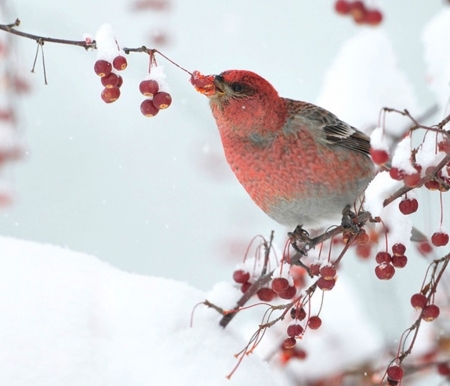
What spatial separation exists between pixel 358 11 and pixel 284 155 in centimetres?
98

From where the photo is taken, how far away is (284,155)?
270 centimetres

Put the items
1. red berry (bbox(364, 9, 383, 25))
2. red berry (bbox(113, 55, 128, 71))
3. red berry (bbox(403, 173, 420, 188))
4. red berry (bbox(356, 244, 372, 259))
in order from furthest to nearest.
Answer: red berry (bbox(364, 9, 383, 25))
red berry (bbox(356, 244, 372, 259))
red berry (bbox(113, 55, 128, 71))
red berry (bbox(403, 173, 420, 188))

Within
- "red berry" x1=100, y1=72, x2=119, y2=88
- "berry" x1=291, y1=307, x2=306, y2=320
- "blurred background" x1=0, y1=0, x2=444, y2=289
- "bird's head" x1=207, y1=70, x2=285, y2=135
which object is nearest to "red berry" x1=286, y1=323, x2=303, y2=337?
Answer: "berry" x1=291, y1=307, x2=306, y2=320

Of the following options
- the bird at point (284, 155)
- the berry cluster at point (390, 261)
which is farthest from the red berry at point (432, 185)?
the bird at point (284, 155)

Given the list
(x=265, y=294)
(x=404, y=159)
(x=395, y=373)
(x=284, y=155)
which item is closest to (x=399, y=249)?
(x=395, y=373)

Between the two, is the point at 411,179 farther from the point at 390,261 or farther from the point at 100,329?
the point at 100,329

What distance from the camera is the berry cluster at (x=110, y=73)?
1.76 m

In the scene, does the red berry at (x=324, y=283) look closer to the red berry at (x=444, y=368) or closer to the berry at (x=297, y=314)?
the berry at (x=297, y=314)

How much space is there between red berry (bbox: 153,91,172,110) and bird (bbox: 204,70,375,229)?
2.72ft

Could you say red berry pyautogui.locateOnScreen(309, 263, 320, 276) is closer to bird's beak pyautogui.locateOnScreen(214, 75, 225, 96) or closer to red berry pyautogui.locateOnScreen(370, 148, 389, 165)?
red berry pyautogui.locateOnScreen(370, 148, 389, 165)

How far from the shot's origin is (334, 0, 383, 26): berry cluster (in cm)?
321

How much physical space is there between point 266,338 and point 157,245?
246 cm

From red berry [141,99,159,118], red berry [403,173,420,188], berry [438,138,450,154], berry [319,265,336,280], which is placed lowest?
berry [319,265,336,280]

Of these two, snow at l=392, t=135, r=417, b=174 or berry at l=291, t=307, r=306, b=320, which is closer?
snow at l=392, t=135, r=417, b=174
